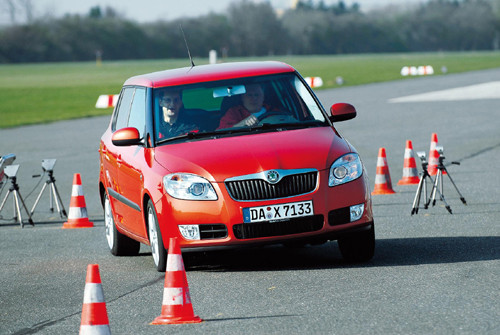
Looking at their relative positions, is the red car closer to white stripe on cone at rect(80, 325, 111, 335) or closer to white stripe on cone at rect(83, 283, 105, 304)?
white stripe on cone at rect(83, 283, 105, 304)

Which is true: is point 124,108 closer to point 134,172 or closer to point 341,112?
point 134,172

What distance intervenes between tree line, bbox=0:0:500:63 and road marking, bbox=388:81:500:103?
281 ft

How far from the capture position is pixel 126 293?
7812 millimetres

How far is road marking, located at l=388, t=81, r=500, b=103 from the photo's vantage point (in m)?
35.9

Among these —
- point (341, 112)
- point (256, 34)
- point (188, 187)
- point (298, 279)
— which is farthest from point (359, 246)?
point (256, 34)

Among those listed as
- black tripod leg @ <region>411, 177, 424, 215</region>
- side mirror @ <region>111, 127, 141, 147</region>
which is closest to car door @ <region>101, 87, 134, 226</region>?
side mirror @ <region>111, 127, 141, 147</region>

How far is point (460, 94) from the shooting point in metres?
38.1

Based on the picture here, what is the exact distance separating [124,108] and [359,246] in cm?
288

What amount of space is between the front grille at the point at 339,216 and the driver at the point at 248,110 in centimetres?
124

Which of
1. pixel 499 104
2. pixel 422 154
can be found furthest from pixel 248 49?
pixel 422 154

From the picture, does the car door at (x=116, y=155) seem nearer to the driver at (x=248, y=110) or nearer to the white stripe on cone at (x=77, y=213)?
the driver at (x=248, y=110)

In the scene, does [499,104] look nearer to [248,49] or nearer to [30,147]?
[30,147]

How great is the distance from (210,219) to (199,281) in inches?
19.3

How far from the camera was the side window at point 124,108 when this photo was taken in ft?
32.4
